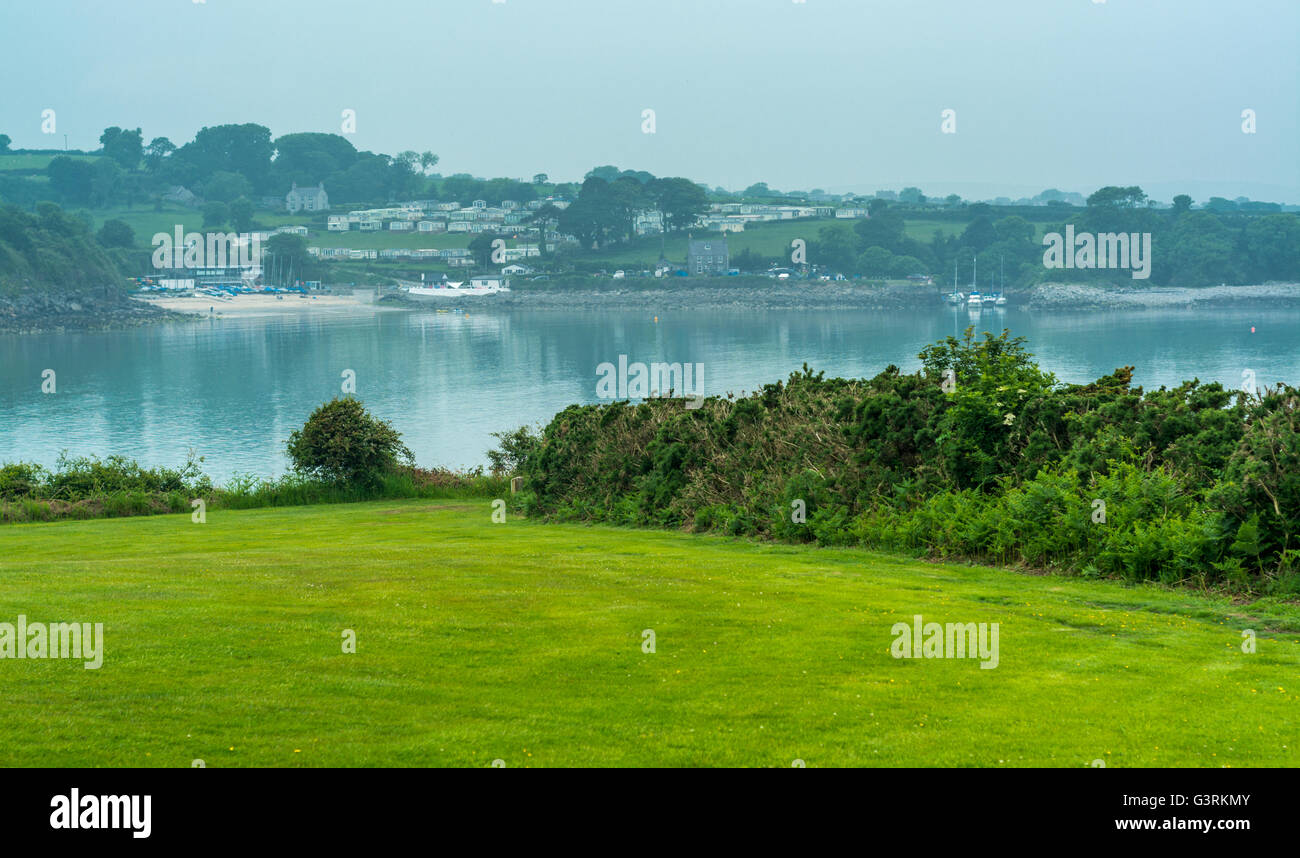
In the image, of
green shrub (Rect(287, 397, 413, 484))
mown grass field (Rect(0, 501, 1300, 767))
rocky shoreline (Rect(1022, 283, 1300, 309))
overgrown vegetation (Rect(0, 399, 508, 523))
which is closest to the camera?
mown grass field (Rect(0, 501, 1300, 767))

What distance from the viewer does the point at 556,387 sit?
86.3 meters

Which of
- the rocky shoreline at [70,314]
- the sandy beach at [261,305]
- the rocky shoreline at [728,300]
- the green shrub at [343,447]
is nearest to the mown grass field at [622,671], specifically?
the green shrub at [343,447]

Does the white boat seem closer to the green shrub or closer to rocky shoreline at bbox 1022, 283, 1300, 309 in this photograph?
rocky shoreline at bbox 1022, 283, 1300, 309

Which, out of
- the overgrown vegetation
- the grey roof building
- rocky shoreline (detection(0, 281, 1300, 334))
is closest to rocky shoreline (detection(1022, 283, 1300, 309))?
rocky shoreline (detection(0, 281, 1300, 334))

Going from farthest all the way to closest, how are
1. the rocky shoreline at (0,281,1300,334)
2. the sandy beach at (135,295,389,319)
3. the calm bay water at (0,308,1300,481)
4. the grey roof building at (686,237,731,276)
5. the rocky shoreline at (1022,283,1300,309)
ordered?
the grey roof building at (686,237,731,276) → the sandy beach at (135,295,389,319) → the rocky shoreline at (1022,283,1300,309) → the rocky shoreline at (0,281,1300,334) → the calm bay water at (0,308,1300,481)

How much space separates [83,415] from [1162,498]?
7619 centimetres

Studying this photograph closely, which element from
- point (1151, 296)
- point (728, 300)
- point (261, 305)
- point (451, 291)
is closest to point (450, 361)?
point (728, 300)

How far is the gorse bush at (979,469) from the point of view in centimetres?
1312

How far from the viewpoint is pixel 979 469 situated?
17047 mm

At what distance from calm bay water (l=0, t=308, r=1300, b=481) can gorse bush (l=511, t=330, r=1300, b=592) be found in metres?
34.0

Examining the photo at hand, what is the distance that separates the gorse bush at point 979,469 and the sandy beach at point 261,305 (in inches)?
6635

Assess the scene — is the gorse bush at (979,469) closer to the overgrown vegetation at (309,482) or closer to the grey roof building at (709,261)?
the overgrown vegetation at (309,482)

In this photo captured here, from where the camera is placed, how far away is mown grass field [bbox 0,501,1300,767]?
6.87 metres
